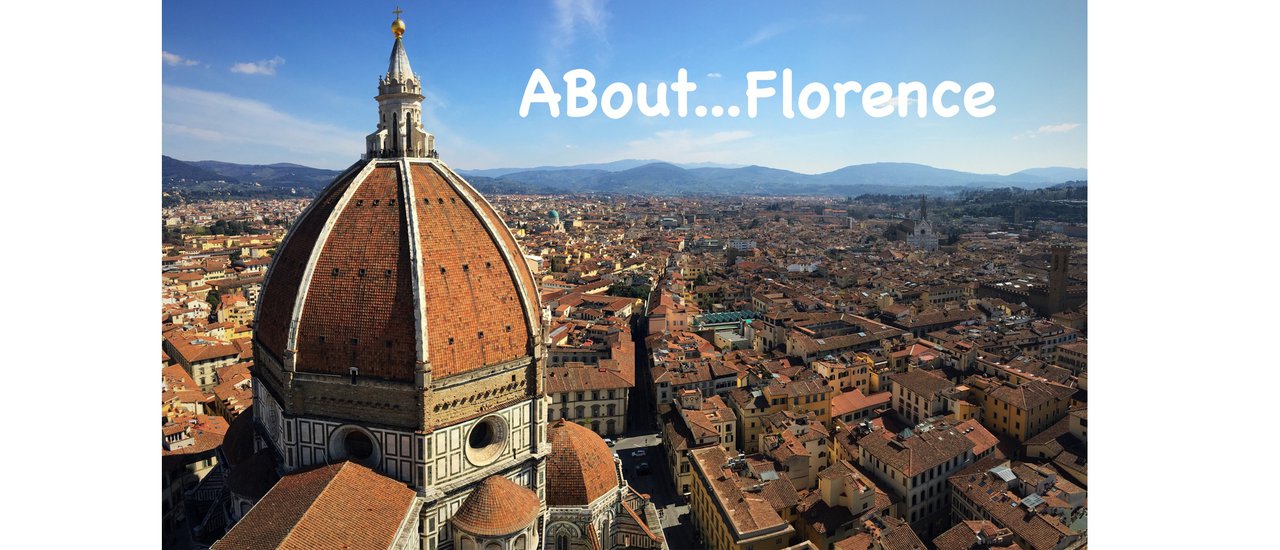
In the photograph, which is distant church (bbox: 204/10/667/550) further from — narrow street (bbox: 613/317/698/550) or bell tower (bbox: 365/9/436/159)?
narrow street (bbox: 613/317/698/550)

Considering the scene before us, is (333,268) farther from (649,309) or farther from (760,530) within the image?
(649,309)

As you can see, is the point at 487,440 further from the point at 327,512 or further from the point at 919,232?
the point at 919,232

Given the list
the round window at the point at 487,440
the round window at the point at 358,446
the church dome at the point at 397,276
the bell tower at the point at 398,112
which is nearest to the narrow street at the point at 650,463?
the round window at the point at 487,440

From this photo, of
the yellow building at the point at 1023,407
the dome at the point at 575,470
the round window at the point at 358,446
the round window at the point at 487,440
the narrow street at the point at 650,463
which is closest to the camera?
the round window at the point at 358,446

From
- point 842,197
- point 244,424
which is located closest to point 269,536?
point 244,424

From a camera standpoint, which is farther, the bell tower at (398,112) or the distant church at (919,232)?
the distant church at (919,232)

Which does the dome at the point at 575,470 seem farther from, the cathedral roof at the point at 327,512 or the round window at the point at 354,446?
the round window at the point at 354,446
